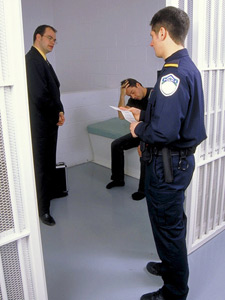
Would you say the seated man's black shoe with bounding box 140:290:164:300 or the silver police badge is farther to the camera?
the seated man's black shoe with bounding box 140:290:164:300

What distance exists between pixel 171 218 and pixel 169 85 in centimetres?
67

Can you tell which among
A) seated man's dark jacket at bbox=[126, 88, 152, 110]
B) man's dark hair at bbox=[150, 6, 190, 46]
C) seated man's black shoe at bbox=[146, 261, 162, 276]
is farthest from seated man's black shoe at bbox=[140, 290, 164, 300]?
seated man's dark jacket at bbox=[126, 88, 152, 110]

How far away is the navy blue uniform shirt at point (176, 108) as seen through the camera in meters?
1.33

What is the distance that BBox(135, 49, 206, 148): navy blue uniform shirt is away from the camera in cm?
133

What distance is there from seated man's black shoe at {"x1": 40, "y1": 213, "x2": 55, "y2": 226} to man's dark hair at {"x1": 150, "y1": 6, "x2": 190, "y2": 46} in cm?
183

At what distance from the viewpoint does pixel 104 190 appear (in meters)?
3.22

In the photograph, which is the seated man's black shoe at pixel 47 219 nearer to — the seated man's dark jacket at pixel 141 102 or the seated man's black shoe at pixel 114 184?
the seated man's black shoe at pixel 114 184

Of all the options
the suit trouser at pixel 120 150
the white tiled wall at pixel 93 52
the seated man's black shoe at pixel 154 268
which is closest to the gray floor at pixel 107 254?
the seated man's black shoe at pixel 154 268

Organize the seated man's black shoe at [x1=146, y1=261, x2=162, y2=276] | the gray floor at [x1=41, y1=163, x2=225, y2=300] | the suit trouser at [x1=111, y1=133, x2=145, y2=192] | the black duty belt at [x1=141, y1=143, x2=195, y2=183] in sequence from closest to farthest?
the black duty belt at [x1=141, y1=143, x2=195, y2=183] < the gray floor at [x1=41, y1=163, x2=225, y2=300] < the seated man's black shoe at [x1=146, y1=261, x2=162, y2=276] < the suit trouser at [x1=111, y1=133, x2=145, y2=192]

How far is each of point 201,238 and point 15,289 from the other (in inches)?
57.1

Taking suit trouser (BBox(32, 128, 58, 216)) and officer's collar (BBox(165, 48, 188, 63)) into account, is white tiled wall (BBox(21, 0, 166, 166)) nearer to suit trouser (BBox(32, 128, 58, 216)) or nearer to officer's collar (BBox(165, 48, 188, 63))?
suit trouser (BBox(32, 128, 58, 216))

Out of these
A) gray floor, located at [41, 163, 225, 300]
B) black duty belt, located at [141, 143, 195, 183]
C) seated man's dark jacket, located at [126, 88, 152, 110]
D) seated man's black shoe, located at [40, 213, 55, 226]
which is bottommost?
gray floor, located at [41, 163, 225, 300]

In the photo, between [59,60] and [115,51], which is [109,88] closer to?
[115,51]

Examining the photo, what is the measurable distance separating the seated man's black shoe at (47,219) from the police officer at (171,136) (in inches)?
48.5
